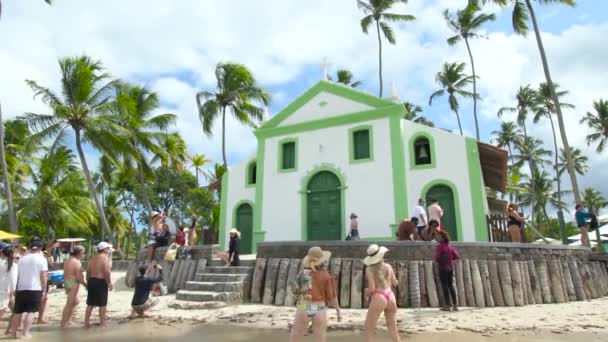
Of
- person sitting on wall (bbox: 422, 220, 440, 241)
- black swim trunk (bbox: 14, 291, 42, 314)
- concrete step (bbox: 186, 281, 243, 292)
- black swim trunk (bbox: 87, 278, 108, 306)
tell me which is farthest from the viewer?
person sitting on wall (bbox: 422, 220, 440, 241)

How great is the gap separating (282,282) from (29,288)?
457 cm

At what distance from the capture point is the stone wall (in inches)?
318

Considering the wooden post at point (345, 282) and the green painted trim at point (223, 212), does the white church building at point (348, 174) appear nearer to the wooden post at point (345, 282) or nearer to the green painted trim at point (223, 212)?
the green painted trim at point (223, 212)

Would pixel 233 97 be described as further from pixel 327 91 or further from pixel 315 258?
pixel 315 258

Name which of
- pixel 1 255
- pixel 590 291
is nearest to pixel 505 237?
pixel 590 291

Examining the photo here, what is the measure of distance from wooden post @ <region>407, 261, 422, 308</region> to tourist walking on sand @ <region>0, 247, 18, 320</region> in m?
6.88

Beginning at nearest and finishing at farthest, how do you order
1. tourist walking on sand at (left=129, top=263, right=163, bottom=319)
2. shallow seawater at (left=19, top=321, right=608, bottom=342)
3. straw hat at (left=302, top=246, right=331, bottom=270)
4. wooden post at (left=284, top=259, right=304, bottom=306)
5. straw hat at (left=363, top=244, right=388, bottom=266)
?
straw hat at (left=302, top=246, right=331, bottom=270) → straw hat at (left=363, top=244, right=388, bottom=266) → shallow seawater at (left=19, top=321, right=608, bottom=342) → tourist walking on sand at (left=129, top=263, right=163, bottom=319) → wooden post at (left=284, top=259, right=304, bottom=306)

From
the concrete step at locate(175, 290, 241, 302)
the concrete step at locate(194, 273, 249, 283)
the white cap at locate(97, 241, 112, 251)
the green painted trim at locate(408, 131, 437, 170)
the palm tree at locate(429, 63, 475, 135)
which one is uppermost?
the palm tree at locate(429, 63, 475, 135)

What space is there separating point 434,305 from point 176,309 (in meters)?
5.22

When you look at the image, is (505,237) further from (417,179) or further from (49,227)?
(49,227)

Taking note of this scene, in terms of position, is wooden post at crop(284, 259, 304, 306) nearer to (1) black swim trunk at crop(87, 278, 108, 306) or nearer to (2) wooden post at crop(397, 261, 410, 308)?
(2) wooden post at crop(397, 261, 410, 308)

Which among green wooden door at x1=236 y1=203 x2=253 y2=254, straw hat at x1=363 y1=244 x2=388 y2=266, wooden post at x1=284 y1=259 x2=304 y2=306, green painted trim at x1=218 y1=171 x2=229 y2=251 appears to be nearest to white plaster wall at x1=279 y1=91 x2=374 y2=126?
green painted trim at x1=218 y1=171 x2=229 y2=251

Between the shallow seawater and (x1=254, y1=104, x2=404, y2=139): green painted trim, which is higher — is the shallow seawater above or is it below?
below

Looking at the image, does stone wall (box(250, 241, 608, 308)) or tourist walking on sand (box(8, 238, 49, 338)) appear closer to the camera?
tourist walking on sand (box(8, 238, 49, 338))
